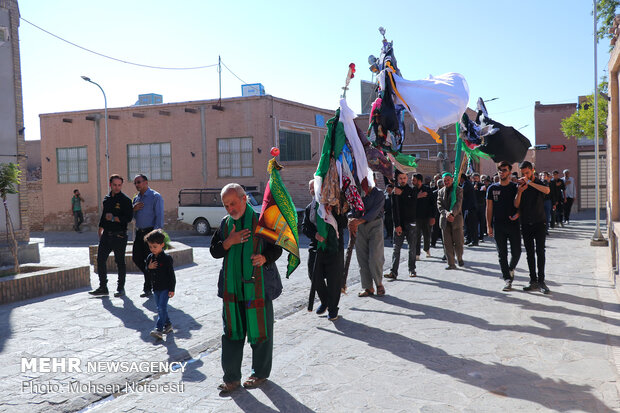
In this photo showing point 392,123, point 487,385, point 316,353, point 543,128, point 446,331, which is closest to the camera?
point 487,385

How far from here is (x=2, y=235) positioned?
1234 centimetres

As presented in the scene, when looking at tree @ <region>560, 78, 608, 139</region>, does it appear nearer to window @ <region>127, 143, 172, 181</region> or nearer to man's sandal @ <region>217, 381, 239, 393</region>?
window @ <region>127, 143, 172, 181</region>

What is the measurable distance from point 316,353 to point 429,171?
71.9ft

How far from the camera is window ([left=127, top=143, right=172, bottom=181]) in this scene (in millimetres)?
26031

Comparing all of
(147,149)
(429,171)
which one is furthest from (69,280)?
(429,171)

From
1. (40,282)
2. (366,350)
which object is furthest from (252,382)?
(40,282)

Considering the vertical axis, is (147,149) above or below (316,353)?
above

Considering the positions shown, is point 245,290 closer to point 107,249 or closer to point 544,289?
point 107,249

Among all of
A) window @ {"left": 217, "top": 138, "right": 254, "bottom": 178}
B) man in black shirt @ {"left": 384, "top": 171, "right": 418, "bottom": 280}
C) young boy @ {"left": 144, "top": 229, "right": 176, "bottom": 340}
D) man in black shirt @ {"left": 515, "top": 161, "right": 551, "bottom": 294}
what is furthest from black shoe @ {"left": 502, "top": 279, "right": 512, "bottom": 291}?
window @ {"left": 217, "top": 138, "right": 254, "bottom": 178}

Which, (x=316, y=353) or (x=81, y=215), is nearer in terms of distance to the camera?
(x=316, y=353)

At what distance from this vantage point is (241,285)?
4.32 m

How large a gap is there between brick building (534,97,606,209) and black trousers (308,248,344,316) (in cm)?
2899

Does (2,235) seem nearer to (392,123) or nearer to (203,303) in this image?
(203,303)

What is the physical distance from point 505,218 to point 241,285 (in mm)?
4944
